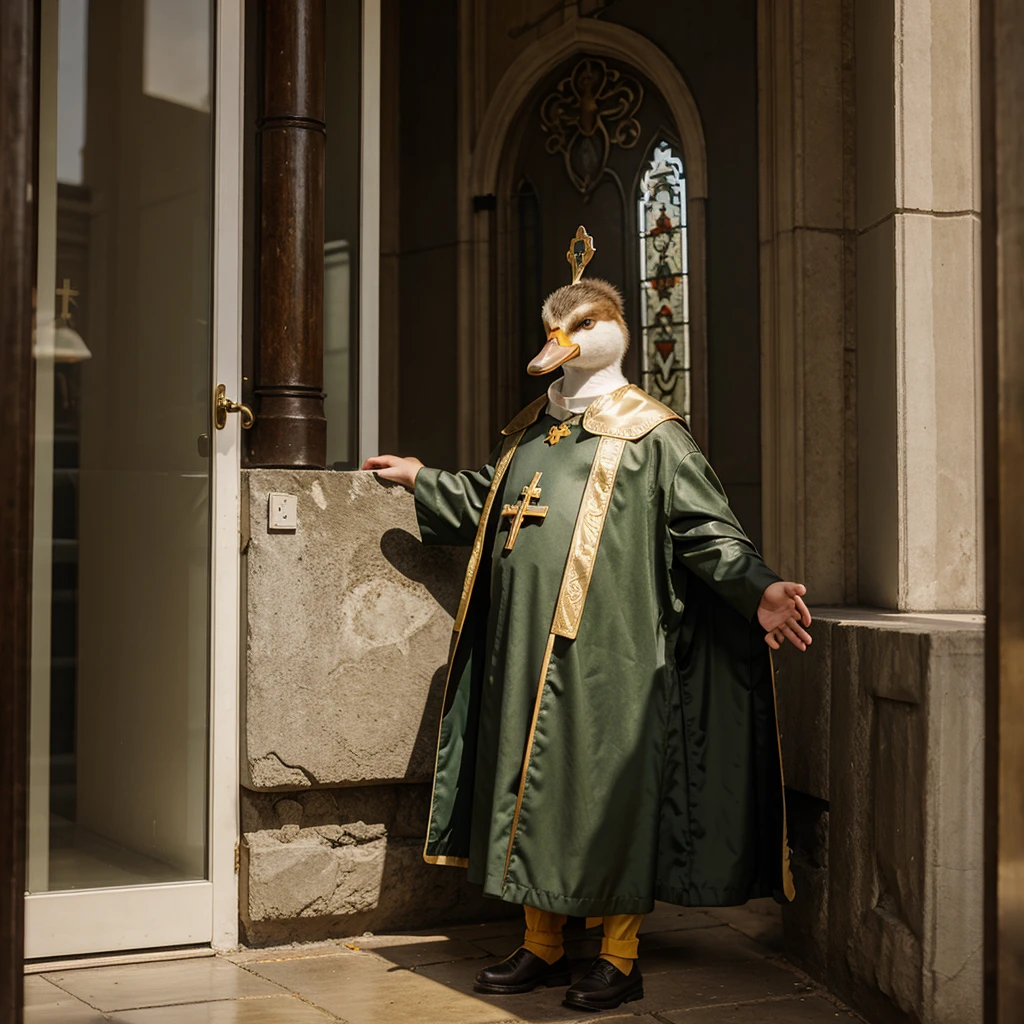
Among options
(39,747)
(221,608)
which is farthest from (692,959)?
(39,747)

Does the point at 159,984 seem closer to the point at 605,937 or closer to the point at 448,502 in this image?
the point at 605,937

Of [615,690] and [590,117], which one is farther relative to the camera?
[590,117]

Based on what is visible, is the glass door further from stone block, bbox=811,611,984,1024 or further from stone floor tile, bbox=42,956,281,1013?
stone block, bbox=811,611,984,1024

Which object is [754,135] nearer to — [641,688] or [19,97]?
[641,688]

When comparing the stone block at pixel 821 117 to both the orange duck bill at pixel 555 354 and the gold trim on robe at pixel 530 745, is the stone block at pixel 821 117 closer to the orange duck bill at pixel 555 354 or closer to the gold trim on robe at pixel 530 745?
the orange duck bill at pixel 555 354

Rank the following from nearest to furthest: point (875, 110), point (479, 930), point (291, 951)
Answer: point (291, 951)
point (479, 930)
point (875, 110)

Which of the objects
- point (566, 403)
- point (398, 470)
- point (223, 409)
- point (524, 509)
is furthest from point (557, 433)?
point (223, 409)

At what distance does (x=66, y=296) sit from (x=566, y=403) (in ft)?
4.21

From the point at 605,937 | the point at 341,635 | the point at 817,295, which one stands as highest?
the point at 817,295

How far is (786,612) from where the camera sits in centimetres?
313

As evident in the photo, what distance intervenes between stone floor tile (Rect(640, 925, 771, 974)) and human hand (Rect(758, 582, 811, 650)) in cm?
101

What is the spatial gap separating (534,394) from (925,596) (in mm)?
2591

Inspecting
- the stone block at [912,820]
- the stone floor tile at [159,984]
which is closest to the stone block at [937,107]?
the stone block at [912,820]

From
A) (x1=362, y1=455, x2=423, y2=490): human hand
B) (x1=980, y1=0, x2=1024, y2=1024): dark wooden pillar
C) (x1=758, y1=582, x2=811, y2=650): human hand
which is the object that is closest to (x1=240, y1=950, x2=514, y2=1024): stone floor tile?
(x1=758, y1=582, x2=811, y2=650): human hand
